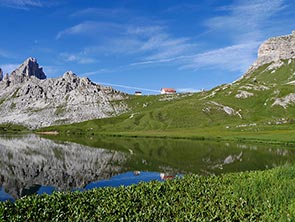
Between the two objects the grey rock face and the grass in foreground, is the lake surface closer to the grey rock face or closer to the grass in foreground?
the grey rock face

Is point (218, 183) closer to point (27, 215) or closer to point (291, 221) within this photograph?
point (291, 221)

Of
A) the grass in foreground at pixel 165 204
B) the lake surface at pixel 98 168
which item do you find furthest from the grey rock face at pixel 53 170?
the grass in foreground at pixel 165 204

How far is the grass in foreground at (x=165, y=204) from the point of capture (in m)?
26.6

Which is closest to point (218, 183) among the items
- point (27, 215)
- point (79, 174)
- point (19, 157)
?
point (27, 215)

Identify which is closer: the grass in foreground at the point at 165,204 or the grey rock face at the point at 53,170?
the grass in foreground at the point at 165,204

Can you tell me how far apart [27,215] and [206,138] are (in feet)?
443

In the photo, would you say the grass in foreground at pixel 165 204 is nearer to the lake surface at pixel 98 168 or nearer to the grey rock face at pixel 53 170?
the lake surface at pixel 98 168

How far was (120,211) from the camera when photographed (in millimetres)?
28125

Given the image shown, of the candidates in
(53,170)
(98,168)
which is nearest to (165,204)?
A: (98,168)

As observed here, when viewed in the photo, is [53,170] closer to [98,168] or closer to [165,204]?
[98,168]

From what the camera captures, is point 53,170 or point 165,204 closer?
point 165,204

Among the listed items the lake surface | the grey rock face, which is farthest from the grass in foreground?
the grey rock face

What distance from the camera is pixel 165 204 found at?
30.2 meters

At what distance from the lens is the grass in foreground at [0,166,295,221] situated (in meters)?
26.6
